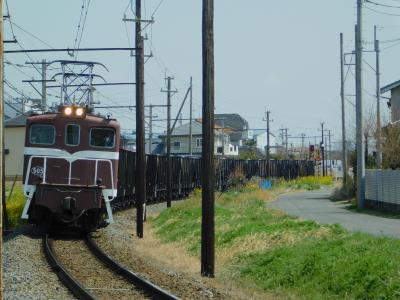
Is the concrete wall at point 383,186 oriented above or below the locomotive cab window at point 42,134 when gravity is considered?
below

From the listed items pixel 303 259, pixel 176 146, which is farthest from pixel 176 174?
pixel 176 146

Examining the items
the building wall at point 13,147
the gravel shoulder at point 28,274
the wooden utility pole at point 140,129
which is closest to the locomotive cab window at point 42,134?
the gravel shoulder at point 28,274

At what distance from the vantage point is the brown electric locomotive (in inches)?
693

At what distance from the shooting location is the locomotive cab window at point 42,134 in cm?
1828

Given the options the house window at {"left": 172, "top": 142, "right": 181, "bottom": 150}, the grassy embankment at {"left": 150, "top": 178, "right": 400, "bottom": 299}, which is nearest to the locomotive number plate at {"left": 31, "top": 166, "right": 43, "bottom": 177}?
the grassy embankment at {"left": 150, "top": 178, "right": 400, "bottom": 299}

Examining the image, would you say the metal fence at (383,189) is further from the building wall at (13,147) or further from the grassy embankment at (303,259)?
the building wall at (13,147)

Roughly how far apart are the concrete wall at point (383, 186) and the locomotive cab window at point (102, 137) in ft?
35.6

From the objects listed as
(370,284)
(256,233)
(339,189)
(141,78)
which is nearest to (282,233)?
(256,233)

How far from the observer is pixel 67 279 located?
11.7m

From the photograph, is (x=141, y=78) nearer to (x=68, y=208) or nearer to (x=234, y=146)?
(x=68, y=208)

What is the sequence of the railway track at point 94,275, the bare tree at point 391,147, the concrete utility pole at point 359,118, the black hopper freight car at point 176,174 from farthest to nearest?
the bare tree at point 391,147 → the concrete utility pole at point 359,118 → the black hopper freight car at point 176,174 → the railway track at point 94,275

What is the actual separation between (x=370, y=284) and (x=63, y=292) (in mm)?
5032

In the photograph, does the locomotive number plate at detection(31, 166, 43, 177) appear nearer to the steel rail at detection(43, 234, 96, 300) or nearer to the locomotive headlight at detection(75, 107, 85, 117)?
the locomotive headlight at detection(75, 107, 85, 117)

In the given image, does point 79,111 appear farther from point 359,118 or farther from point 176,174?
point 176,174
